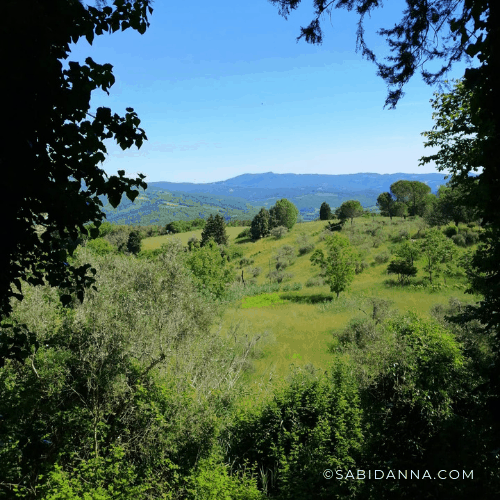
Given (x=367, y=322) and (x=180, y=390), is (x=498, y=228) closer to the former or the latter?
(x=180, y=390)

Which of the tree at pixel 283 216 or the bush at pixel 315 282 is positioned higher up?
the tree at pixel 283 216

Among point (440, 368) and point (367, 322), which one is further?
point (367, 322)

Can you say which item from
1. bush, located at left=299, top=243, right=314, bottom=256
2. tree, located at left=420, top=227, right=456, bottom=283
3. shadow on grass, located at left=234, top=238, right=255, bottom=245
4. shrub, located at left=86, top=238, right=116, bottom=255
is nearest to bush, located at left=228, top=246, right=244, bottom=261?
shadow on grass, located at left=234, top=238, right=255, bottom=245

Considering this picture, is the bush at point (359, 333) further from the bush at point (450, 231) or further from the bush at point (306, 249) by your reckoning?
the bush at point (306, 249)

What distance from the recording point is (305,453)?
9000 millimetres

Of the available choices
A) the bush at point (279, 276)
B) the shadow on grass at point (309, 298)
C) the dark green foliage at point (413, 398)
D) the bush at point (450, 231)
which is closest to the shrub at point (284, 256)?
the bush at point (279, 276)

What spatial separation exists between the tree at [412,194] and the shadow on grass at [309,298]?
137 feet

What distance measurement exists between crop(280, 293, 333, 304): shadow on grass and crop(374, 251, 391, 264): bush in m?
11.6

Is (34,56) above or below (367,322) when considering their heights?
above

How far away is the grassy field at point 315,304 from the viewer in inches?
871

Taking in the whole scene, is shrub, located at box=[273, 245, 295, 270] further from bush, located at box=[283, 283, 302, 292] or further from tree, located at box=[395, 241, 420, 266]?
tree, located at box=[395, 241, 420, 266]

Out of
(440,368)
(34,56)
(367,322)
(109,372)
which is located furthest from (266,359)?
(34,56)

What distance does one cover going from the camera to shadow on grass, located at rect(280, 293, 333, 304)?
38.3m

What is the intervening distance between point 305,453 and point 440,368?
4.92 m
